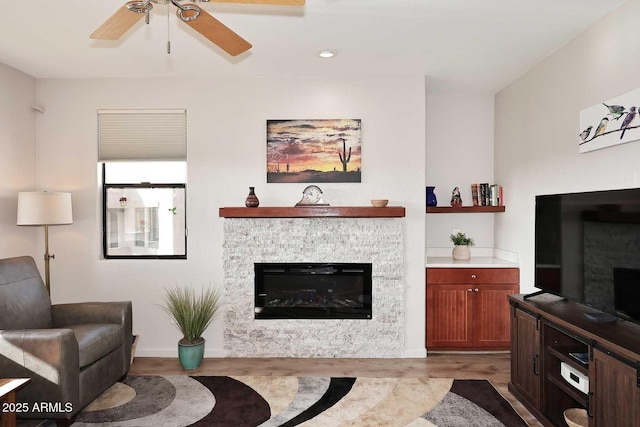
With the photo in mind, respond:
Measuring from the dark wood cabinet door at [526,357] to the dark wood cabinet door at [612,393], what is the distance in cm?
57

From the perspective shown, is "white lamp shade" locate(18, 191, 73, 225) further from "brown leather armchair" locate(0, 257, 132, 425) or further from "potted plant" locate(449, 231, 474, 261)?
"potted plant" locate(449, 231, 474, 261)

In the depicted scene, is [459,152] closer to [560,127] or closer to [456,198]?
[456,198]

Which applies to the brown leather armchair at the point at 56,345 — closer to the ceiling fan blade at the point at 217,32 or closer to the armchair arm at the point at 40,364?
the armchair arm at the point at 40,364

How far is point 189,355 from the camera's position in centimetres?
370

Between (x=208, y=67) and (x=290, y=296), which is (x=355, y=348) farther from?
(x=208, y=67)

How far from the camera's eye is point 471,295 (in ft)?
13.4

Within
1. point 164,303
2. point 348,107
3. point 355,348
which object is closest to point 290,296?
point 355,348

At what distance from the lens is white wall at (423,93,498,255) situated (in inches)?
187

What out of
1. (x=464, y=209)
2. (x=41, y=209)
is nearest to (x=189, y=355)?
(x=41, y=209)

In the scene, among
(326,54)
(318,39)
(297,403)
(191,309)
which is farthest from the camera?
(191,309)

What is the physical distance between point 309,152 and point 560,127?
2123 mm

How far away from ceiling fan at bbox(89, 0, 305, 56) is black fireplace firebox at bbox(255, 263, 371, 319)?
2299mm

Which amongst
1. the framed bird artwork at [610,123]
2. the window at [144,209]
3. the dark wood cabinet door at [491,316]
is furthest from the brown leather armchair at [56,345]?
the framed bird artwork at [610,123]

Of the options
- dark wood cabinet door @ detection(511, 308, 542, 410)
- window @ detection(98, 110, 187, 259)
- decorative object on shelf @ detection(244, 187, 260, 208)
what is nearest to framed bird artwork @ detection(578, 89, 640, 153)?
dark wood cabinet door @ detection(511, 308, 542, 410)
